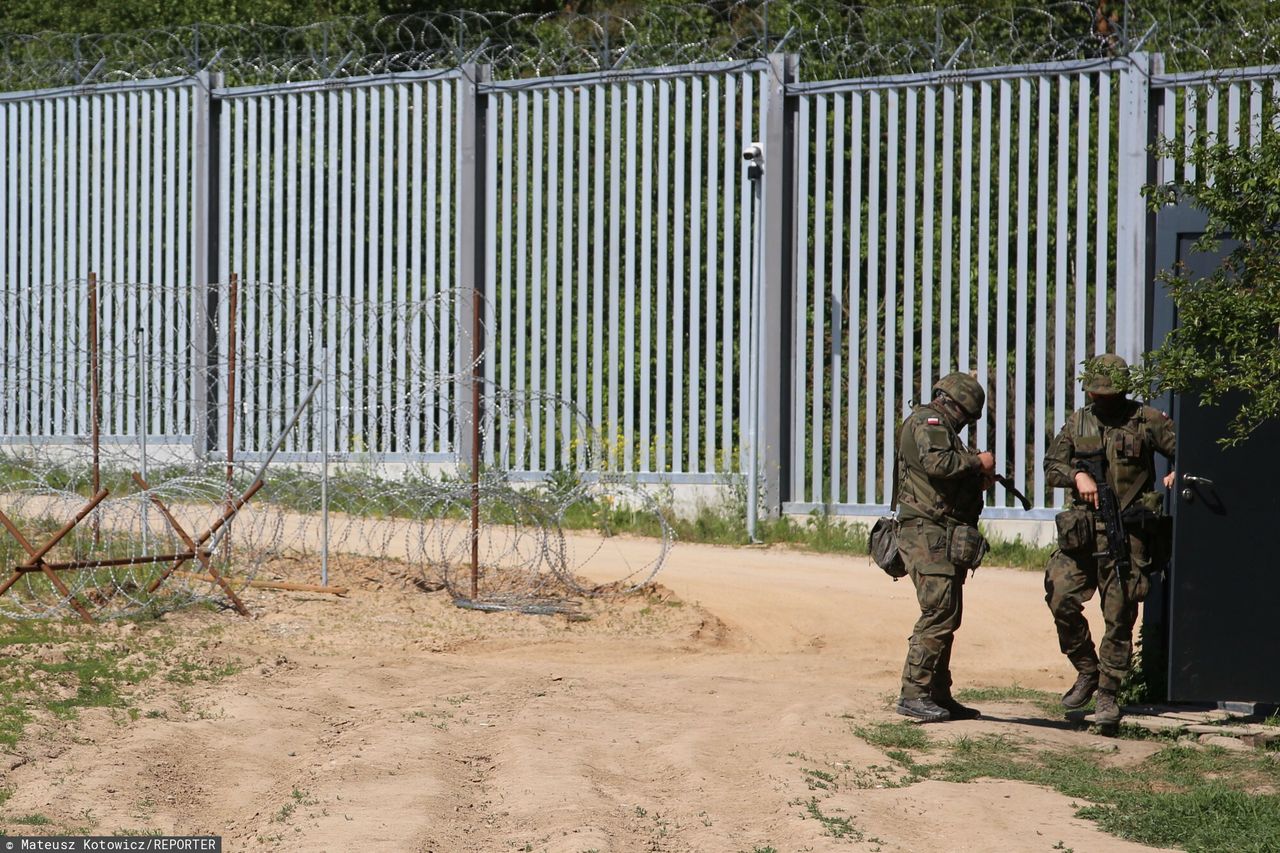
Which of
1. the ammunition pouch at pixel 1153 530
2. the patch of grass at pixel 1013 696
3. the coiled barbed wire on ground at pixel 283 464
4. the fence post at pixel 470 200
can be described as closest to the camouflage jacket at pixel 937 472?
the ammunition pouch at pixel 1153 530

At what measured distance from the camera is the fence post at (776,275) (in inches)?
533

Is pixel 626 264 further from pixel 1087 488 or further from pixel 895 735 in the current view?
pixel 895 735

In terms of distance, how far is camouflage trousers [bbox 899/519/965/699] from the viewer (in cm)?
729

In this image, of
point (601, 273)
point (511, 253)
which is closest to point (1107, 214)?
point (601, 273)

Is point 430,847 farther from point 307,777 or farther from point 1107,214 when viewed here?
point 1107,214

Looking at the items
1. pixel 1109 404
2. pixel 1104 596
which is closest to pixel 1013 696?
pixel 1104 596

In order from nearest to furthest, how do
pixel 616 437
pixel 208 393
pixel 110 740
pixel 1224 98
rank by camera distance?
pixel 110 740
pixel 1224 98
pixel 616 437
pixel 208 393

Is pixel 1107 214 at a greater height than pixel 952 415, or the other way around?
pixel 1107 214

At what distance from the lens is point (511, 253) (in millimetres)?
14758

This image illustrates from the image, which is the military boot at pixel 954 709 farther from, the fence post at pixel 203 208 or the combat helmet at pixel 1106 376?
the fence post at pixel 203 208

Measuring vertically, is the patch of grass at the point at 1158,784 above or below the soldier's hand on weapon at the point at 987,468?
below

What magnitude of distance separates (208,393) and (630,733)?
977cm

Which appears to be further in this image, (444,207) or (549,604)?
(444,207)

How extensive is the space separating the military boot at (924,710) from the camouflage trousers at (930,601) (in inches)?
1.0
